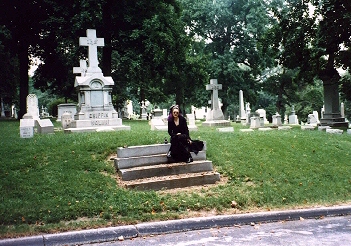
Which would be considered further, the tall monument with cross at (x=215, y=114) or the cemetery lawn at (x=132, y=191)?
the tall monument with cross at (x=215, y=114)

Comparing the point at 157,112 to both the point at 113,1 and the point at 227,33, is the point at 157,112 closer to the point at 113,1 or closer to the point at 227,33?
the point at 113,1

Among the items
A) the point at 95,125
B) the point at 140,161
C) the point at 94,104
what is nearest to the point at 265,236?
the point at 140,161

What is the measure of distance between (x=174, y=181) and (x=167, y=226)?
6.51 feet

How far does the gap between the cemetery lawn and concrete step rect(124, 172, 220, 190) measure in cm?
23

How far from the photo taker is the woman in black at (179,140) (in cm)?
850

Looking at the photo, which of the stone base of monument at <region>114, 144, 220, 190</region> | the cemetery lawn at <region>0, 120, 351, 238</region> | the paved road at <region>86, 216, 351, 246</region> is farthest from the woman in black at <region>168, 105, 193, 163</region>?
the paved road at <region>86, 216, 351, 246</region>

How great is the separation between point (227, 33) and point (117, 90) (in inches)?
571

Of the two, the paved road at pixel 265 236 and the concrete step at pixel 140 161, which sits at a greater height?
the concrete step at pixel 140 161

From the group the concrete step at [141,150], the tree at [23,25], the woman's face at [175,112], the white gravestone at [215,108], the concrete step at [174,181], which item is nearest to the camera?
the concrete step at [174,181]

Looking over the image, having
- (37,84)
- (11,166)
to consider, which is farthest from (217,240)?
(37,84)

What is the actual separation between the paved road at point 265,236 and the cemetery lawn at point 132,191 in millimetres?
632

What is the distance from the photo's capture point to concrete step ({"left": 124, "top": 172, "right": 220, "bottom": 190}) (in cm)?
741

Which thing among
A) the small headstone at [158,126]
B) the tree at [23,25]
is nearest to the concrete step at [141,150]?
the small headstone at [158,126]

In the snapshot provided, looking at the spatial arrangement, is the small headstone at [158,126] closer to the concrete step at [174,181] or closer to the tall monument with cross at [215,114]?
the concrete step at [174,181]
